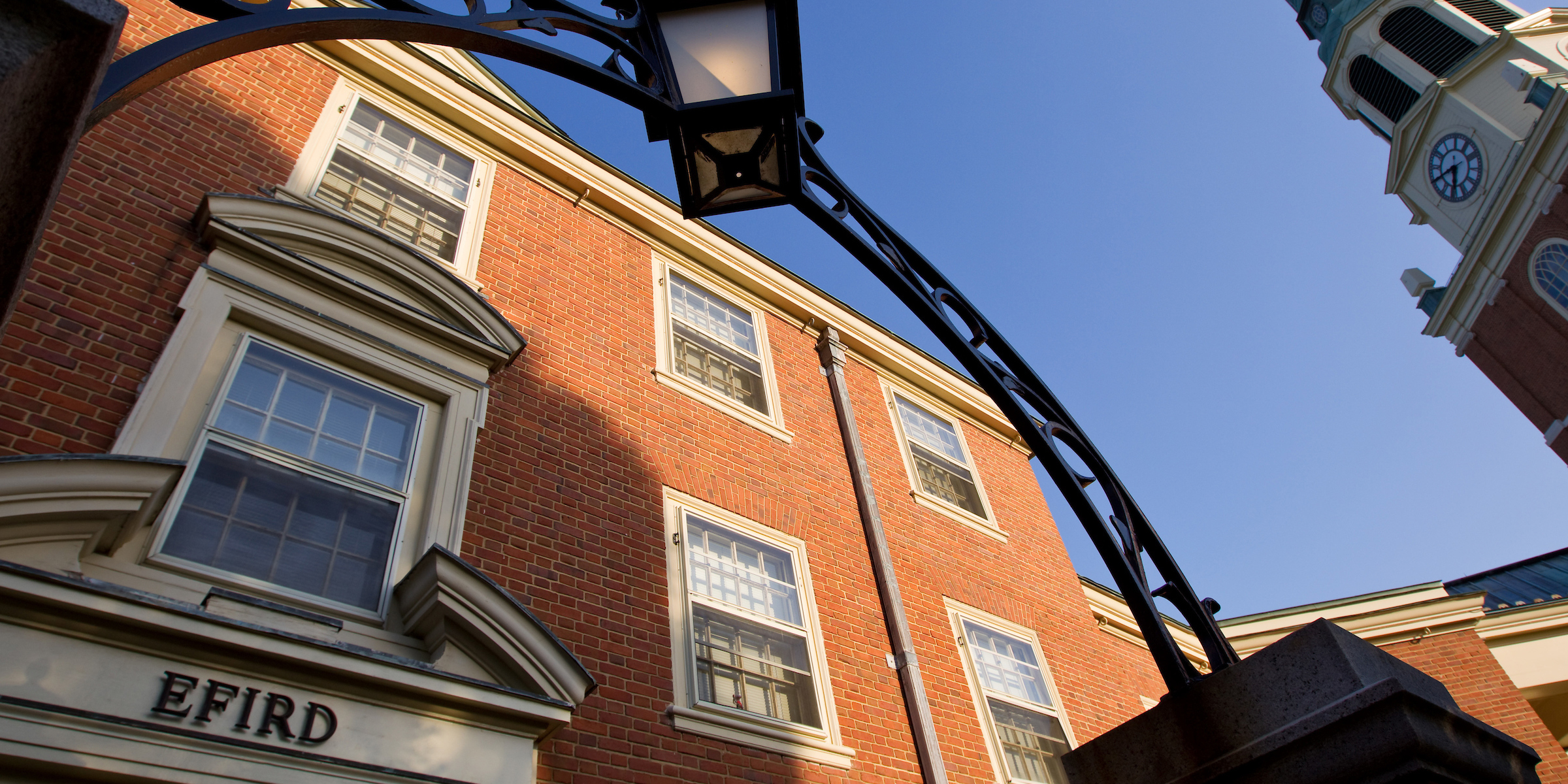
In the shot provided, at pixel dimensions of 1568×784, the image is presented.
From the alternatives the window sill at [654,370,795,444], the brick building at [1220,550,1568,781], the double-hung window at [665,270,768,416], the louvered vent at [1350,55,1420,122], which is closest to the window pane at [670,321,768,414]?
the double-hung window at [665,270,768,416]

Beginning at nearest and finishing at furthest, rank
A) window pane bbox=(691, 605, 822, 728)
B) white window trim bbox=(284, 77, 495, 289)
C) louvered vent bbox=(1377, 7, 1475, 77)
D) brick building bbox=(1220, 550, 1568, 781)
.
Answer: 1. window pane bbox=(691, 605, 822, 728)
2. white window trim bbox=(284, 77, 495, 289)
3. brick building bbox=(1220, 550, 1568, 781)
4. louvered vent bbox=(1377, 7, 1475, 77)

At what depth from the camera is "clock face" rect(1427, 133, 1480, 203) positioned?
33.2 metres

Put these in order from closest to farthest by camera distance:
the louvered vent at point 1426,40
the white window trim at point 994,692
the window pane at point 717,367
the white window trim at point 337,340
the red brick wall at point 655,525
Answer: the white window trim at point 337,340
the red brick wall at point 655,525
the white window trim at point 994,692
the window pane at point 717,367
the louvered vent at point 1426,40

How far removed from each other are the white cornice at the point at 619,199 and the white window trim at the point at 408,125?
170mm

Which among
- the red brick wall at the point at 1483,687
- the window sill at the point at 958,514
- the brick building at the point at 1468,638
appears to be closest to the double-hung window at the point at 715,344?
the window sill at the point at 958,514

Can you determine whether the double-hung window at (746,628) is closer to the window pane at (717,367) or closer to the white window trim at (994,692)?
the window pane at (717,367)

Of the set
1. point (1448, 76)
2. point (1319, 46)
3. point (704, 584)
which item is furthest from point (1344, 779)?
point (1319, 46)

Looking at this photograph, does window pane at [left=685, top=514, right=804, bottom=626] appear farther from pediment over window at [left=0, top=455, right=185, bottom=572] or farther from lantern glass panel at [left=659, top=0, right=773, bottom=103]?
lantern glass panel at [left=659, top=0, right=773, bottom=103]

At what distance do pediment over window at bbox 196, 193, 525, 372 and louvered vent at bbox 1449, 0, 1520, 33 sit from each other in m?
45.6

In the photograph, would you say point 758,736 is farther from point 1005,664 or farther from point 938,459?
point 938,459

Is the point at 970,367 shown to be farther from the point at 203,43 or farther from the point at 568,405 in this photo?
the point at 568,405

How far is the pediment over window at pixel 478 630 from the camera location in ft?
16.3

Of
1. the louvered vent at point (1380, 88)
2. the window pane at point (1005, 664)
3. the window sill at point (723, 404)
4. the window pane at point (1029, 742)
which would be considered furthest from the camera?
the louvered vent at point (1380, 88)

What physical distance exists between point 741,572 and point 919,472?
13.8 feet
